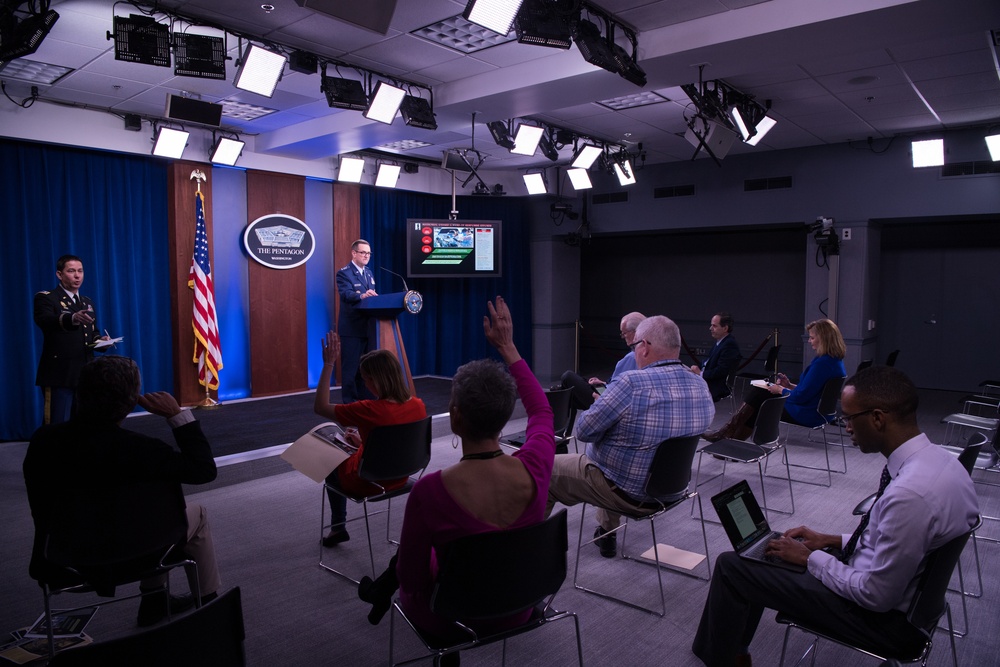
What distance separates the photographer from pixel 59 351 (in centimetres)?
490

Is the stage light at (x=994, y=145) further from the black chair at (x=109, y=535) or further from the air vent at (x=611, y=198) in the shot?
the black chair at (x=109, y=535)

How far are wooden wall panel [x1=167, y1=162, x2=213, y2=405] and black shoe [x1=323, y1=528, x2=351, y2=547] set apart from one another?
4.22 m

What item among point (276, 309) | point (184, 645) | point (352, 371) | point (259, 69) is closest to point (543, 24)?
point (259, 69)

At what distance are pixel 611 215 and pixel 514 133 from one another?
3.53 m

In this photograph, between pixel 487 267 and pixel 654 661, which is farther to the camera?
pixel 487 267

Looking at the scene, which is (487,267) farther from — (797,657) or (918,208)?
(797,657)

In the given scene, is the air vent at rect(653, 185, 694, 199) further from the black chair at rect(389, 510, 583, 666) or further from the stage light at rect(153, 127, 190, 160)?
the black chair at rect(389, 510, 583, 666)

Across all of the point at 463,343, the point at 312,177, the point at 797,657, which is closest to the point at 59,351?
the point at 312,177

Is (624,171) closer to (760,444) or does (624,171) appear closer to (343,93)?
(343,93)

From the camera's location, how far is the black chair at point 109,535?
2213 millimetres

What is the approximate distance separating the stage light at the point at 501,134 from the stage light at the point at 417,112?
110 cm

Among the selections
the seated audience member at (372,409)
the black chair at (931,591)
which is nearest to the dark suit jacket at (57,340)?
the seated audience member at (372,409)

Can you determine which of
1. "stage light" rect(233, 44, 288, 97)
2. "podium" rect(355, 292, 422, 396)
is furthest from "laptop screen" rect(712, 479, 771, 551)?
"stage light" rect(233, 44, 288, 97)

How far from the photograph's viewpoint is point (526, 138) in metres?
6.82
